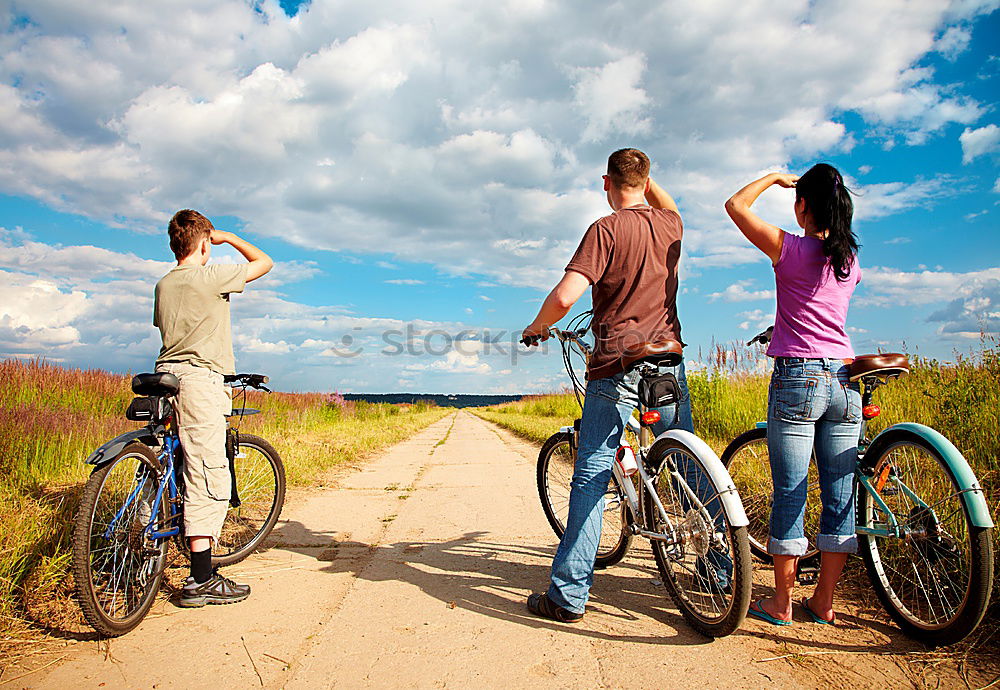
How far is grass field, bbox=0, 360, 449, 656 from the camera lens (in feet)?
10.7

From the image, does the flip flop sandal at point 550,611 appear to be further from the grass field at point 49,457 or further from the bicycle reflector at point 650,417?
the grass field at point 49,457

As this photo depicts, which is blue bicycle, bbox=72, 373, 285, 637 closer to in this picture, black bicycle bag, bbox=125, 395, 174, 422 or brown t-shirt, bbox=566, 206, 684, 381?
black bicycle bag, bbox=125, 395, 174, 422

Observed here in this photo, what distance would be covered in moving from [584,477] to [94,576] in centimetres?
253

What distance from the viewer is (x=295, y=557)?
4.50 metres

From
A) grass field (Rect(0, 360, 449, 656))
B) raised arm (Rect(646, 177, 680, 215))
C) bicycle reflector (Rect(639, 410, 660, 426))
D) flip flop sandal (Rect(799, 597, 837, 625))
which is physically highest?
raised arm (Rect(646, 177, 680, 215))

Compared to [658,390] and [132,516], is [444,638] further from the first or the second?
[132,516]

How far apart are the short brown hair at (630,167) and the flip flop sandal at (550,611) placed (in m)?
2.26

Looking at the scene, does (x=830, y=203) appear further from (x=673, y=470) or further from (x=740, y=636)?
(x=740, y=636)

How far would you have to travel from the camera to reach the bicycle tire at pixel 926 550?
2.59m

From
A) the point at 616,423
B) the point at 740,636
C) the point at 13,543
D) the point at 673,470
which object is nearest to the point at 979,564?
the point at 740,636

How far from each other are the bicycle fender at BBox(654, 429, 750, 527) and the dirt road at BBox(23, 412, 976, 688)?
1.98ft

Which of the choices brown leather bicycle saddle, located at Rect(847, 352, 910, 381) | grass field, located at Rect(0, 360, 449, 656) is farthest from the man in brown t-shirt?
grass field, located at Rect(0, 360, 449, 656)

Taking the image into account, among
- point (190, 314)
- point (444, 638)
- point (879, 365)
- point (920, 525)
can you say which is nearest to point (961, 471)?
point (920, 525)

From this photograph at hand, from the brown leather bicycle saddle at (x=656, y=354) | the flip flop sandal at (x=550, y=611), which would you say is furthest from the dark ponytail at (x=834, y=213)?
the flip flop sandal at (x=550, y=611)
